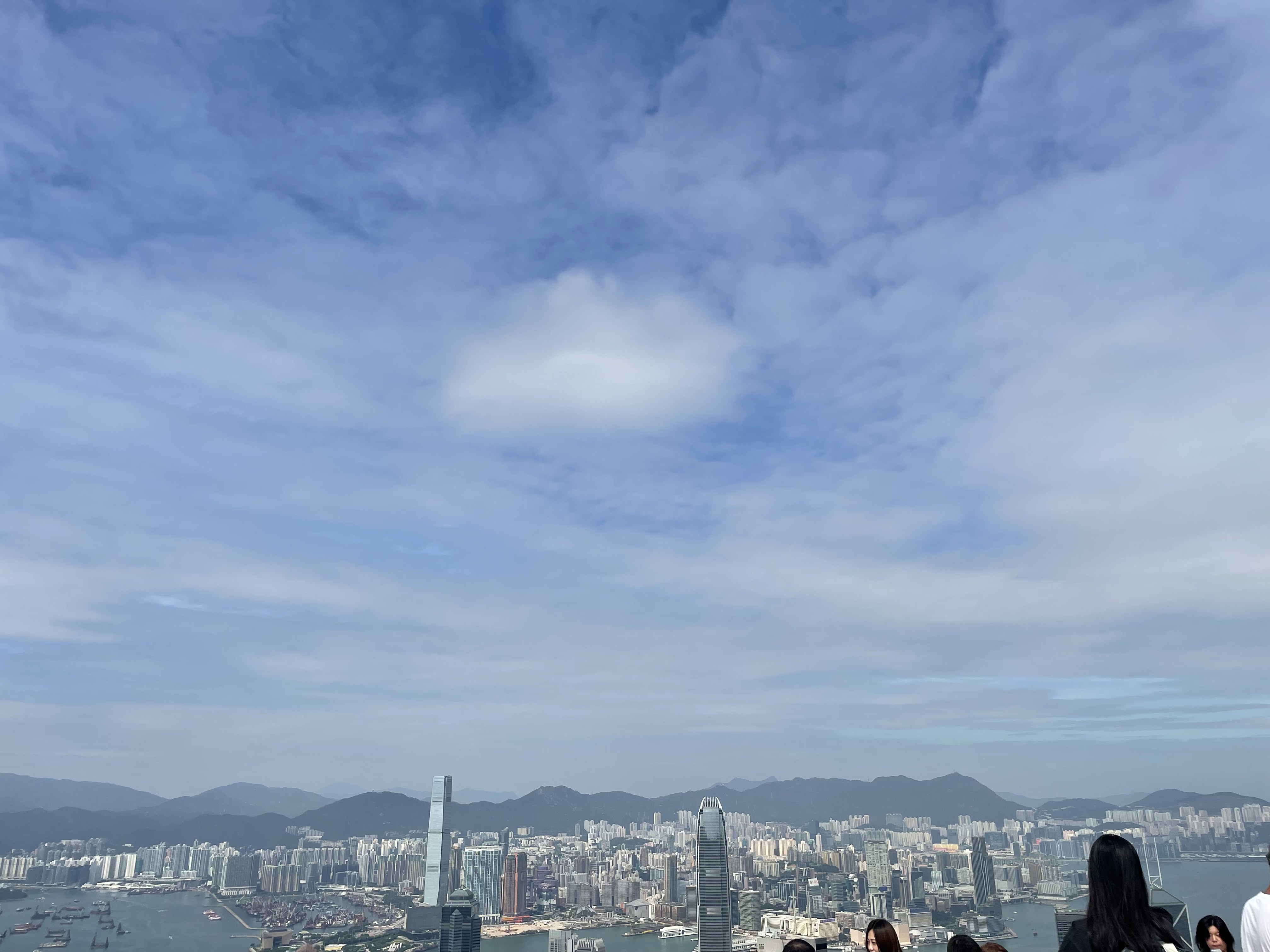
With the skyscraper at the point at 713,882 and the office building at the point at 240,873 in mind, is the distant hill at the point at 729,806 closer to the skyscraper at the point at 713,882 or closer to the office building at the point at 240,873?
the office building at the point at 240,873

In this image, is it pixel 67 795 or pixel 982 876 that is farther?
pixel 67 795

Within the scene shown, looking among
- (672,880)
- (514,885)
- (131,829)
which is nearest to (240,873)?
(131,829)

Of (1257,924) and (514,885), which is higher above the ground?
(1257,924)

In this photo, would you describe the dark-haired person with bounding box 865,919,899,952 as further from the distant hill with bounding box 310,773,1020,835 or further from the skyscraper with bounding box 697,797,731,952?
the distant hill with bounding box 310,773,1020,835

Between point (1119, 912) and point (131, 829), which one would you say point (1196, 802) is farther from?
point (131, 829)

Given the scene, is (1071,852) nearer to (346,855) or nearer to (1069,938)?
(346,855)

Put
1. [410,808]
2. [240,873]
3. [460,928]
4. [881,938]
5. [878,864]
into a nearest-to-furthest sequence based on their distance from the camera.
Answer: [881,938] < [460,928] < [240,873] < [878,864] < [410,808]

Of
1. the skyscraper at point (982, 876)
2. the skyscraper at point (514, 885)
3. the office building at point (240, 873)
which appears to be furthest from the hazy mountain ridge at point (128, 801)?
the skyscraper at point (982, 876)
